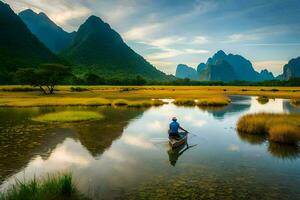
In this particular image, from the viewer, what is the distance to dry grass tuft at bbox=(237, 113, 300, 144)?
28.8 m

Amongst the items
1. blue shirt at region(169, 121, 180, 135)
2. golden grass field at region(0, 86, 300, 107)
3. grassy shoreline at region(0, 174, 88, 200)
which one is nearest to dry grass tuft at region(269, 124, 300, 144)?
blue shirt at region(169, 121, 180, 135)

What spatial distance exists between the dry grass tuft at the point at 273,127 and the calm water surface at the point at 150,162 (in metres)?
1.17

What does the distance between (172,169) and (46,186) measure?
30.1 ft

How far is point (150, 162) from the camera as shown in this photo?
2281 cm

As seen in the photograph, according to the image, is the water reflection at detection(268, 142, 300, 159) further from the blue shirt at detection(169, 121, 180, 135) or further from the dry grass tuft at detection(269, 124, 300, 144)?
the blue shirt at detection(169, 121, 180, 135)

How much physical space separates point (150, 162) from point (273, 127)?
1486cm

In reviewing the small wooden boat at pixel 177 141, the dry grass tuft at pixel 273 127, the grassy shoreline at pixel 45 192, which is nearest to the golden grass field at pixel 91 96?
the dry grass tuft at pixel 273 127

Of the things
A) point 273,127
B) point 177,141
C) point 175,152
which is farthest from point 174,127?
point 273,127

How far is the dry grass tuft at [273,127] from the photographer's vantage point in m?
28.8

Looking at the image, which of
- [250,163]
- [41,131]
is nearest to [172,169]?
[250,163]

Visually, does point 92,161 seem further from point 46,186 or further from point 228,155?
point 228,155

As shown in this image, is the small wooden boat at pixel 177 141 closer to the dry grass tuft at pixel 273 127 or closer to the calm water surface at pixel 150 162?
the calm water surface at pixel 150 162

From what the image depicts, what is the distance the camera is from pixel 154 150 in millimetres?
26812

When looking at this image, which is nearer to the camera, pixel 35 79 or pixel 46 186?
pixel 46 186
